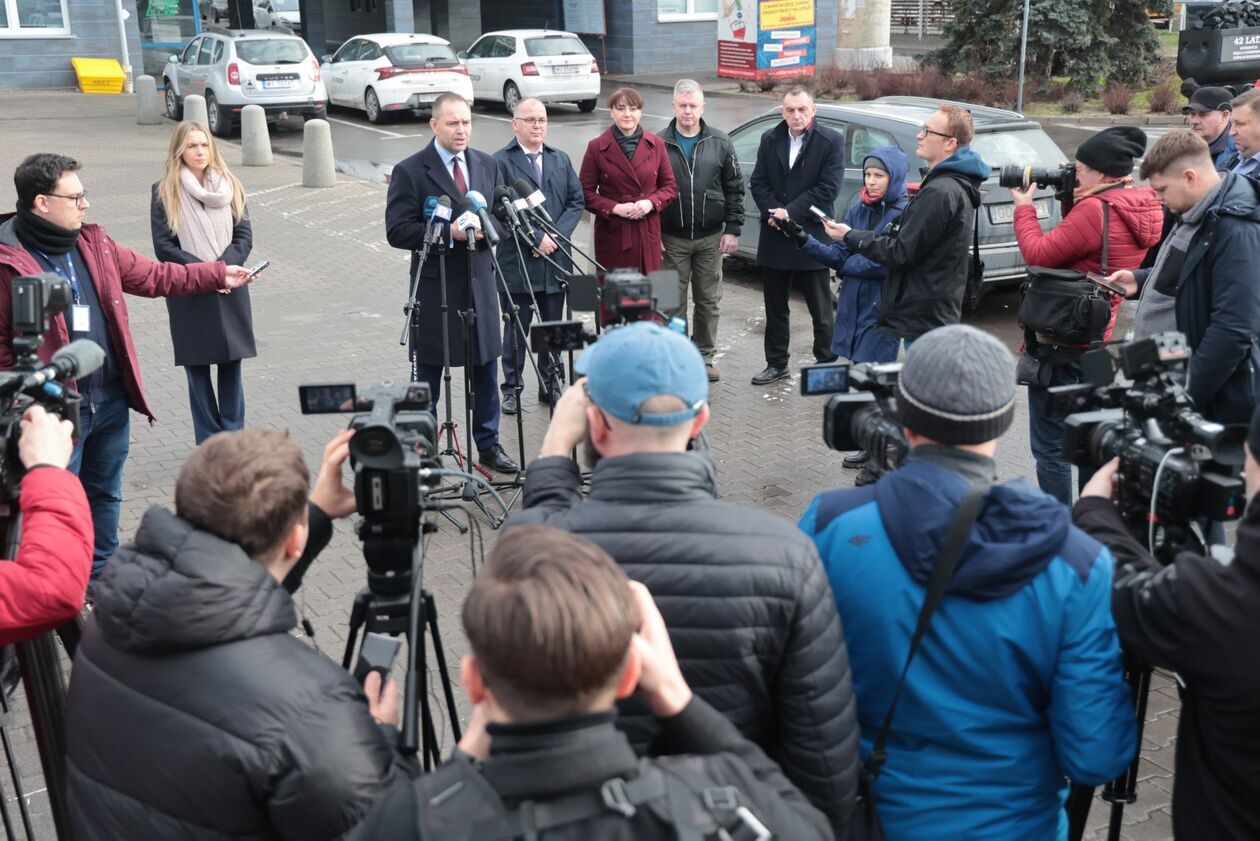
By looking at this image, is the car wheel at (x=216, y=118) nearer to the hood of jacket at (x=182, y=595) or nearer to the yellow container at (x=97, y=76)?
the yellow container at (x=97, y=76)

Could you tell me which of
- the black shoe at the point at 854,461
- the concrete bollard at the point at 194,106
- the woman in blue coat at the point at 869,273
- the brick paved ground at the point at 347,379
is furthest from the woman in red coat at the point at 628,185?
the concrete bollard at the point at 194,106

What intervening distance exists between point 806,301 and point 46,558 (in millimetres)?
6328

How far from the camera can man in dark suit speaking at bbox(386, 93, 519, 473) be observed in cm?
666

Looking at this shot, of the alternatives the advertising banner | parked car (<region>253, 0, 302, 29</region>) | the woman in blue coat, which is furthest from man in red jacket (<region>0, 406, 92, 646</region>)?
parked car (<region>253, 0, 302, 29</region>)

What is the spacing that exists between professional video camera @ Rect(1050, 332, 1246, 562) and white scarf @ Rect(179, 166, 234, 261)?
4920 millimetres

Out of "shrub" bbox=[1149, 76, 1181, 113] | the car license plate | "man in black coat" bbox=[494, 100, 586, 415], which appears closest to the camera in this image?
"man in black coat" bbox=[494, 100, 586, 415]

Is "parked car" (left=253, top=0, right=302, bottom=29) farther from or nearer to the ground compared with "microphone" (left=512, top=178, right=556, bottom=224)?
farther from the ground

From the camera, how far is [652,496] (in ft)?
7.86

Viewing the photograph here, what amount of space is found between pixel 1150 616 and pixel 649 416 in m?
1.06

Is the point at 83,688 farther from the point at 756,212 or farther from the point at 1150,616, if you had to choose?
the point at 756,212

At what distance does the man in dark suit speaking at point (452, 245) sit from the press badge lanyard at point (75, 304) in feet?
5.75

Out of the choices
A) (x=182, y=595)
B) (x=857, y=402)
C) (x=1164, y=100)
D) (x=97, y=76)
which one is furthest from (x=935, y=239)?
(x=97, y=76)

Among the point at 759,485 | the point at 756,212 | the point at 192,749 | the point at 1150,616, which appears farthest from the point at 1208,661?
the point at 756,212

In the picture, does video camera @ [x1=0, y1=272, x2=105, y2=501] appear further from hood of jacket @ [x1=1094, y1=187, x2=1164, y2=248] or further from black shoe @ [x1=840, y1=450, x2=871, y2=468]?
black shoe @ [x1=840, y1=450, x2=871, y2=468]
